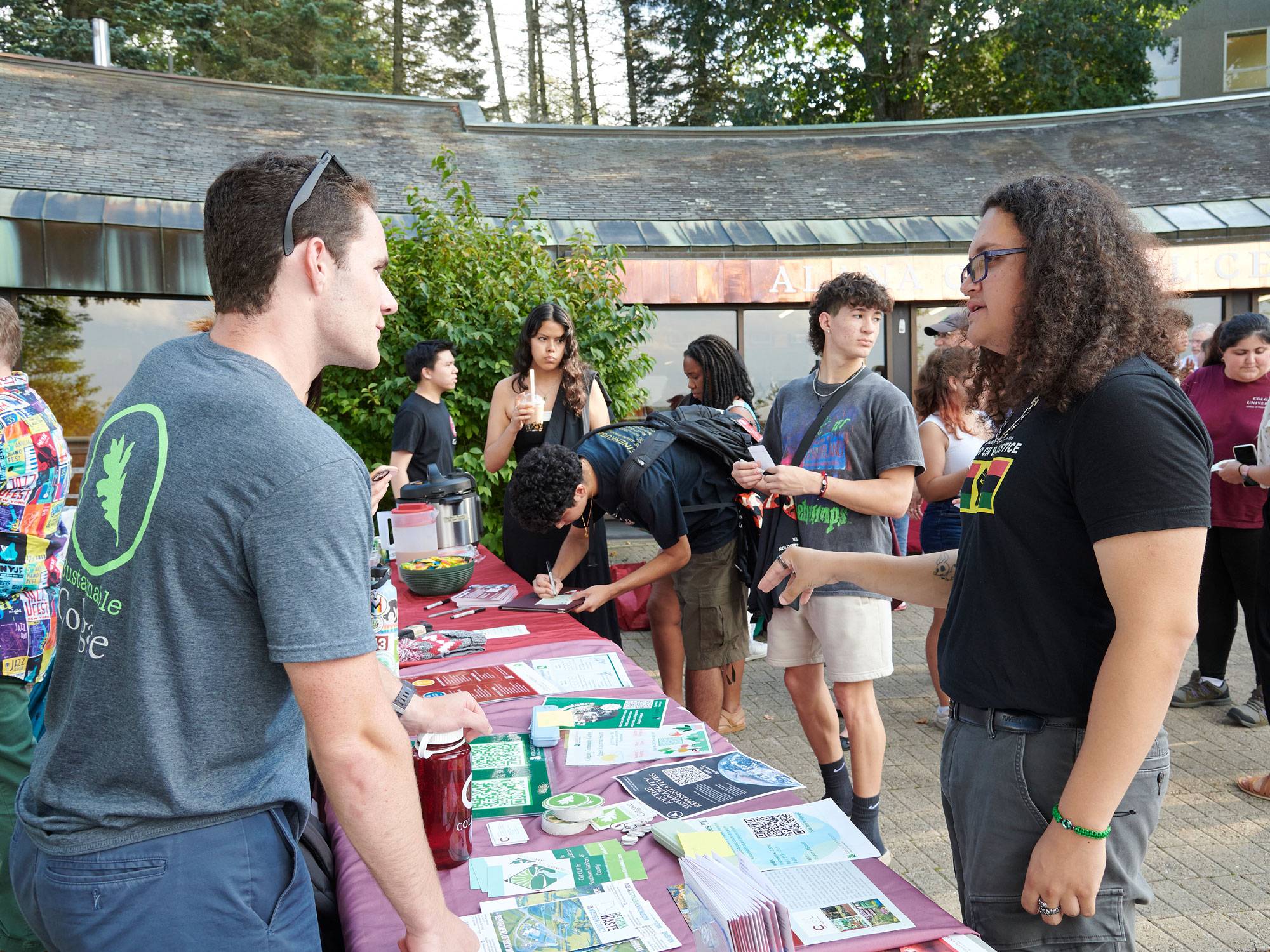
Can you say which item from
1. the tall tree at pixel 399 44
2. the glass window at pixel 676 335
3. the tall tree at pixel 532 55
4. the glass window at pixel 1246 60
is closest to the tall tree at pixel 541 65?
the tall tree at pixel 532 55

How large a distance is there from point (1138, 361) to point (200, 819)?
60.4 inches

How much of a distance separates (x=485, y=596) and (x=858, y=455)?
158 cm

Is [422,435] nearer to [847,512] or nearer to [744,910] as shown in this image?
[847,512]

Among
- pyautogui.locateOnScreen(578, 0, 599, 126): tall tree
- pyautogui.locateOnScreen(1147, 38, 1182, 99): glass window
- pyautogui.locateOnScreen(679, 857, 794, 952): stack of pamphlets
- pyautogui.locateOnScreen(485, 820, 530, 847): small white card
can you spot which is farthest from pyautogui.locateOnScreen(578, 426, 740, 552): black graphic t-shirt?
pyautogui.locateOnScreen(578, 0, 599, 126): tall tree

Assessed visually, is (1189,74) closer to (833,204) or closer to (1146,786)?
(833,204)

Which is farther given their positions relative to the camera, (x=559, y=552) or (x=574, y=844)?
(x=559, y=552)

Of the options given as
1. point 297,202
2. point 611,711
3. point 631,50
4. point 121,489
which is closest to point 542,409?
point 611,711

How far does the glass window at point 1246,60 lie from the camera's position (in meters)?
21.8

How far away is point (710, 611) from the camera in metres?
3.90

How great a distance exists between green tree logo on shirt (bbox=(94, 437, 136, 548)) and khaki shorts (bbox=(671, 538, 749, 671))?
288 centimetres

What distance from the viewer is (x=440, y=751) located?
1567 mm

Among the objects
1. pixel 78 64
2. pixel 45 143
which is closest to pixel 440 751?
Result: pixel 45 143

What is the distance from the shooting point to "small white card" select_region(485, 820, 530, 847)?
172 centimetres

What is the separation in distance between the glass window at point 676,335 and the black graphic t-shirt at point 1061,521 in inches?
396
